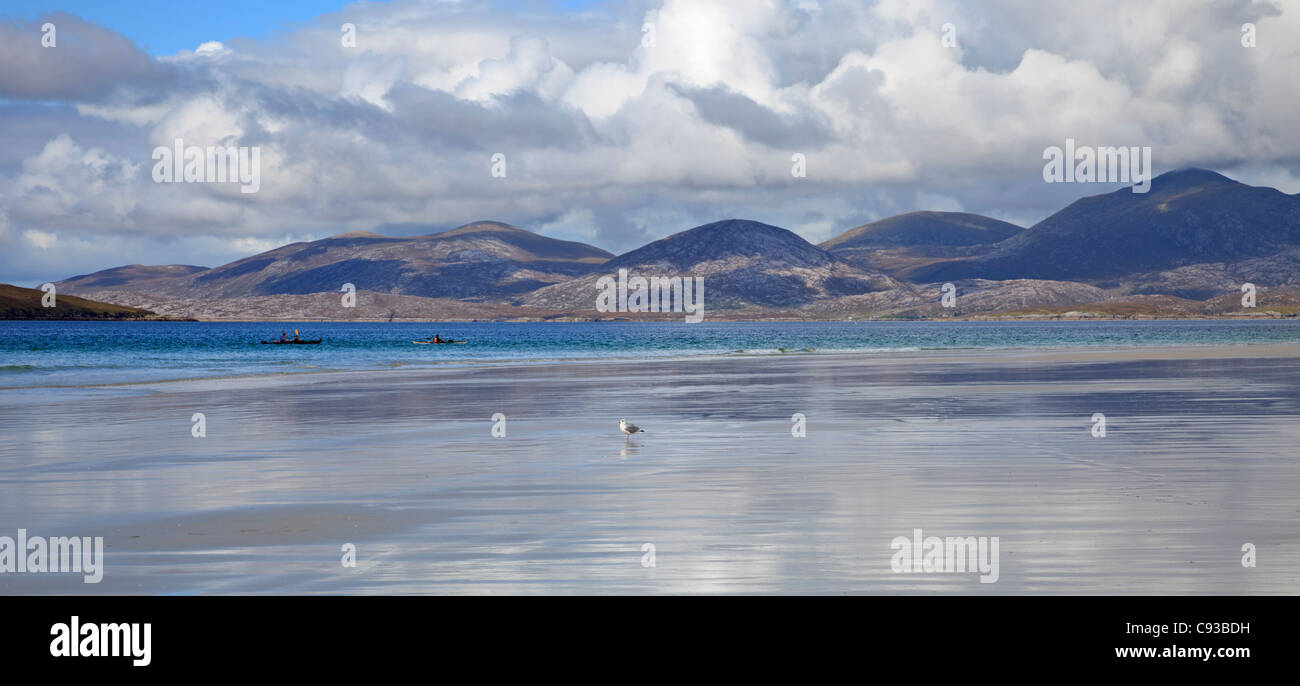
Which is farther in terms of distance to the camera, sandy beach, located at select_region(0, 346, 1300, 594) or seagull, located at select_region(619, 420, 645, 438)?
seagull, located at select_region(619, 420, 645, 438)

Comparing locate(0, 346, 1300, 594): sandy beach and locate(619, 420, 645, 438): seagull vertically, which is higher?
locate(619, 420, 645, 438): seagull

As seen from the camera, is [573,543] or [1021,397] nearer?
[573,543]

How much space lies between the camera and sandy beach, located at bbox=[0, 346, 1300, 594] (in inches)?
453

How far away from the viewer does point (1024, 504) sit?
1557 centimetres

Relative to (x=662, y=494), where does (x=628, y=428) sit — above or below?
above

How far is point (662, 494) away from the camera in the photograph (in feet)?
55.9

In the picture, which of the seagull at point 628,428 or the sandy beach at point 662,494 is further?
the seagull at point 628,428

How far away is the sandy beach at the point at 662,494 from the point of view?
11.5 meters

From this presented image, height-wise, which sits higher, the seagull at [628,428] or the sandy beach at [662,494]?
the seagull at [628,428]

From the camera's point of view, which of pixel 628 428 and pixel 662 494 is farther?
pixel 628 428
